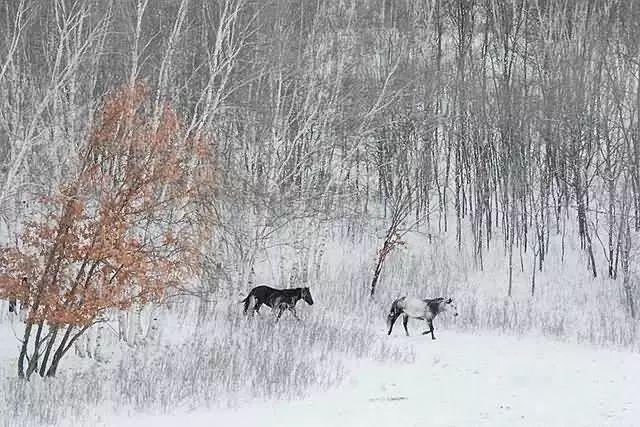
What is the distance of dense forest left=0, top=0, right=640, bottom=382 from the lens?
16656 millimetres

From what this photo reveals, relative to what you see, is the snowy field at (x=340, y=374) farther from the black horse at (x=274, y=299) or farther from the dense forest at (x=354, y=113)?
the dense forest at (x=354, y=113)

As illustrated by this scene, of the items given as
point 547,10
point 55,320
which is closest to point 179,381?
point 55,320

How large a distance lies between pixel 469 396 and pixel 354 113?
12.5 metres

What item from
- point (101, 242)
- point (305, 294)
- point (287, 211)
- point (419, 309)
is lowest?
point (419, 309)

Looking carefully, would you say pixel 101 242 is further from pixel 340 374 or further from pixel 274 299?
pixel 274 299

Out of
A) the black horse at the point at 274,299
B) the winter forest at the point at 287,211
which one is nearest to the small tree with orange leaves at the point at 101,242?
the winter forest at the point at 287,211

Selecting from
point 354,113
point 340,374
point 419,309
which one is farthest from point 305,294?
point 354,113

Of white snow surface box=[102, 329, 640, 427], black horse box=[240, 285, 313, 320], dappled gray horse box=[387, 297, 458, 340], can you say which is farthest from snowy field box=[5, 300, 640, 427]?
black horse box=[240, 285, 313, 320]

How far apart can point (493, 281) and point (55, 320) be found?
1574cm

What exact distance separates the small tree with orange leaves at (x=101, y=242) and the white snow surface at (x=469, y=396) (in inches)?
94.8

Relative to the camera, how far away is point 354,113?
21.1 meters

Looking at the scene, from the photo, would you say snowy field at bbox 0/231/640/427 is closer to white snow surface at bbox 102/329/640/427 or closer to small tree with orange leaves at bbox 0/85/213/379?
white snow surface at bbox 102/329/640/427

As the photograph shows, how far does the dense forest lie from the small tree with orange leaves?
1.08 meters

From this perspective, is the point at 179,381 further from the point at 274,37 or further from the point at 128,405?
the point at 274,37
